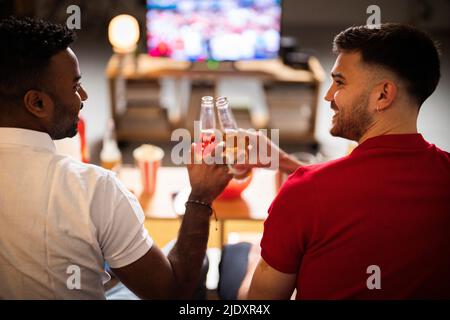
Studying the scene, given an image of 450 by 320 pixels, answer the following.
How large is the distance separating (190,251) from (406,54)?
72 centimetres

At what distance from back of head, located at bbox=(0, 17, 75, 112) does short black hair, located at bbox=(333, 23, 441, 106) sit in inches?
29.5

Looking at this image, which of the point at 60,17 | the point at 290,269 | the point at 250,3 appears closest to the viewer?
the point at 290,269

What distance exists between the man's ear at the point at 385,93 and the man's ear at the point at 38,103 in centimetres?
78

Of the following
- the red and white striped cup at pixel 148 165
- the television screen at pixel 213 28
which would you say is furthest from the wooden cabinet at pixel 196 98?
the red and white striped cup at pixel 148 165

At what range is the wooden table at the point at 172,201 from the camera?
1936 millimetres

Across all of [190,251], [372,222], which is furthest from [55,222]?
[372,222]

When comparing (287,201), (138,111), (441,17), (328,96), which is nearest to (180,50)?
(138,111)

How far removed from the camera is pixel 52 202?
44.7 inches

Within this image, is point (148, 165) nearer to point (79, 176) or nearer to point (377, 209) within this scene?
point (79, 176)

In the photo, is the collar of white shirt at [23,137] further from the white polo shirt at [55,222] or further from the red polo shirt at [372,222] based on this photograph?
the red polo shirt at [372,222]

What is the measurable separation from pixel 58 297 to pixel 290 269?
529 millimetres

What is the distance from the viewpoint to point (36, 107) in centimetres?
122

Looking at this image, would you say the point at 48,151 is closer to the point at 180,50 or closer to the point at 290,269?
the point at 290,269

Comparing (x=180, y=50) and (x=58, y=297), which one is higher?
(x=180, y=50)
